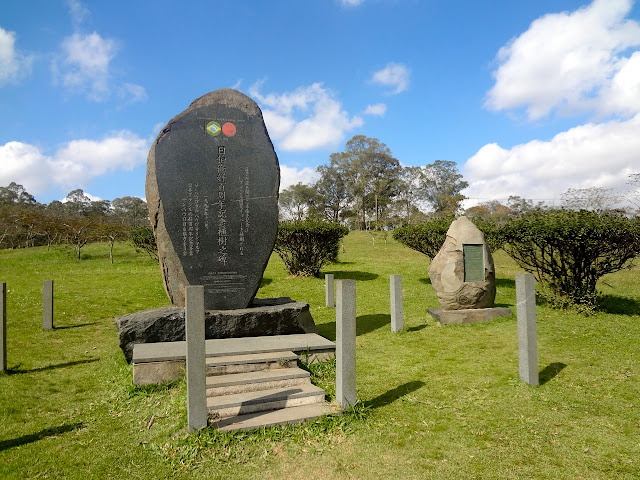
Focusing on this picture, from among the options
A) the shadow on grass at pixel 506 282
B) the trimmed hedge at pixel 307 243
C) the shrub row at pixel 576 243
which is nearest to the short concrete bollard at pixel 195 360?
the shrub row at pixel 576 243

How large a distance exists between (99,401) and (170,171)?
337cm

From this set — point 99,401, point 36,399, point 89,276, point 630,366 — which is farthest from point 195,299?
point 89,276

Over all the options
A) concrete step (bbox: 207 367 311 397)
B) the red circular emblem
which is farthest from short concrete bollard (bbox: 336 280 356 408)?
the red circular emblem

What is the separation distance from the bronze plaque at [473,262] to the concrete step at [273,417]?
16.9ft

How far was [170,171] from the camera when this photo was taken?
6.31 m

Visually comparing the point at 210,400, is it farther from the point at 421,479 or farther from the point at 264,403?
the point at 421,479

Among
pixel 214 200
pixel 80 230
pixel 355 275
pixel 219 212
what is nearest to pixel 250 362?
pixel 219 212

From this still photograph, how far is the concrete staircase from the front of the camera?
12.8 ft

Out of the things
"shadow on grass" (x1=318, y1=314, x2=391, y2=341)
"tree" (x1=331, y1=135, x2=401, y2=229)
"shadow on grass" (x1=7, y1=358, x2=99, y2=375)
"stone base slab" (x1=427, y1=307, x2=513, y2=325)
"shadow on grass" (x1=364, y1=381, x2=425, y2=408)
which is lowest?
"shadow on grass" (x1=364, y1=381, x2=425, y2=408)

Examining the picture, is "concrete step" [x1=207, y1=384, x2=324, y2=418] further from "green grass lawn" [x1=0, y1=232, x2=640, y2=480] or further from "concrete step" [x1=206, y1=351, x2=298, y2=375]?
"concrete step" [x1=206, y1=351, x2=298, y2=375]

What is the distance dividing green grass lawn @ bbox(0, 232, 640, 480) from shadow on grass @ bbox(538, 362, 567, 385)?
0.05ft

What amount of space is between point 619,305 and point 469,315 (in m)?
4.19

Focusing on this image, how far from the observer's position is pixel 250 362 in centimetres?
484

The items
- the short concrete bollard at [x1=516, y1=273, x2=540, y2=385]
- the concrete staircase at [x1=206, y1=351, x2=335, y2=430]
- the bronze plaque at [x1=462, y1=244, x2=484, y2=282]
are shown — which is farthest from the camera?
the bronze plaque at [x1=462, y1=244, x2=484, y2=282]
